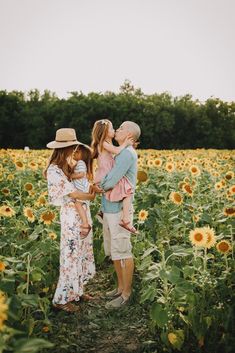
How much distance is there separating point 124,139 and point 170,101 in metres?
39.4

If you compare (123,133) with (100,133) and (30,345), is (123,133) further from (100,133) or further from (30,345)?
(30,345)

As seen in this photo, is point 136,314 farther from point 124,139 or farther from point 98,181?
point 124,139

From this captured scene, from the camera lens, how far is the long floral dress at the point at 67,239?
3.40 metres

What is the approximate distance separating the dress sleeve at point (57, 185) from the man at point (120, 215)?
1.18 ft

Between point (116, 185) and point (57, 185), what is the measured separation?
548 millimetres

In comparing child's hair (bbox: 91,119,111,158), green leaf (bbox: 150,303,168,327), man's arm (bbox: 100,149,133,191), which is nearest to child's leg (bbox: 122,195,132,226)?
man's arm (bbox: 100,149,133,191)

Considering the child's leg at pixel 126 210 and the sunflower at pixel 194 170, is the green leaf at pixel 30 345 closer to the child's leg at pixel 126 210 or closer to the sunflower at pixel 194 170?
the child's leg at pixel 126 210

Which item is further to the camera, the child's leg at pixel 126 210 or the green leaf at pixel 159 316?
the child's leg at pixel 126 210

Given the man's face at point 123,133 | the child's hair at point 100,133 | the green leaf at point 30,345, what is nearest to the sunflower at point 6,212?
the child's hair at point 100,133

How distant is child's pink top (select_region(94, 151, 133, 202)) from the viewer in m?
3.60

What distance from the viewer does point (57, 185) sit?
340 centimetres

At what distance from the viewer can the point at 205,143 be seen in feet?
127

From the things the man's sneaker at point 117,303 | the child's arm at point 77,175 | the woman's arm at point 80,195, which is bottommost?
the man's sneaker at point 117,303

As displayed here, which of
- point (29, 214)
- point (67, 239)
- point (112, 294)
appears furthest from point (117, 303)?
point (29, 214)
